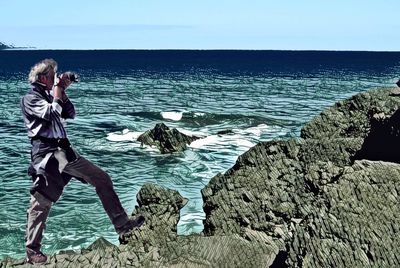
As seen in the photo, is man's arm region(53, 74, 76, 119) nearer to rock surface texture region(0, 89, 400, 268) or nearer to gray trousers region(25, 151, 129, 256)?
gray trousers region(25, 151, 129, 256)

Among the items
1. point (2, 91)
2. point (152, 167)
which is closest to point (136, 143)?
point (152, 167)

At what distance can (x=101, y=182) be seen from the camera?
6426 millimetres

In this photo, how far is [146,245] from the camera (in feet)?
29.8

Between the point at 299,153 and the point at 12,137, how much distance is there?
2418 centimetres

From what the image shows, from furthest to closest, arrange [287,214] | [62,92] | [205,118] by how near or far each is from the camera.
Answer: [205,118] → [287,214] → [62,92]

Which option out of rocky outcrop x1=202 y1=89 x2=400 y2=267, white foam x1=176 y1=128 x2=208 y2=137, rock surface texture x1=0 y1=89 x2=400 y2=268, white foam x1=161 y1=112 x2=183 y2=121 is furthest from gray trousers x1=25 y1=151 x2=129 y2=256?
white foam x1=161 y1=112 x2=183 y2=121

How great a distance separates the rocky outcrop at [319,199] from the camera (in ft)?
23.5

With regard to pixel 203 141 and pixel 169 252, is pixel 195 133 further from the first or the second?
pixel 169 252

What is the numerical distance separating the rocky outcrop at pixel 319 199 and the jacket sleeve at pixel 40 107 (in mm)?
3538

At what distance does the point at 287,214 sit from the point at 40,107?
5.73 metres

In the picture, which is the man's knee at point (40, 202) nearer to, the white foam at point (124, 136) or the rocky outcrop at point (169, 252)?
the rocky outcrop at point (169, 252)

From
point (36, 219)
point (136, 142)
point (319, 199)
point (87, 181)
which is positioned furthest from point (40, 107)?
point (136, 142)

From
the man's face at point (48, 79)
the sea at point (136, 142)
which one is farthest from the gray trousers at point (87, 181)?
the sea at point (136, 142)

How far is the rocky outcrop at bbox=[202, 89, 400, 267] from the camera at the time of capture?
7.16m
